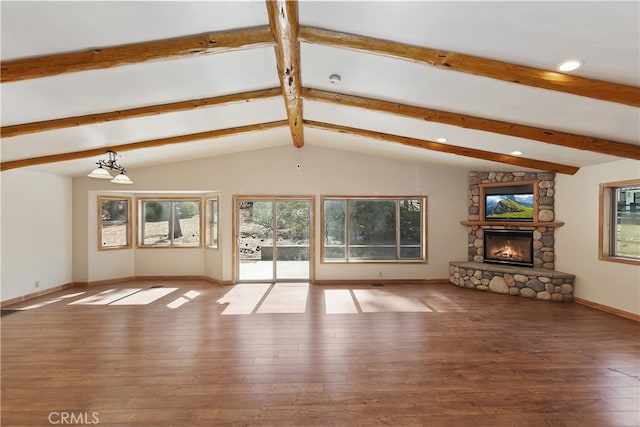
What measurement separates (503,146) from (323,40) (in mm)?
3818

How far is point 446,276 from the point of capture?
6.98 m

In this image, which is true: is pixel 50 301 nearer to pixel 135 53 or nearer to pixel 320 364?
pixel 135 53

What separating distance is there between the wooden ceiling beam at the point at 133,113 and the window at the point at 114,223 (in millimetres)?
3632

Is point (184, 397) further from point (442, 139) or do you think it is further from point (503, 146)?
point (503, 146)

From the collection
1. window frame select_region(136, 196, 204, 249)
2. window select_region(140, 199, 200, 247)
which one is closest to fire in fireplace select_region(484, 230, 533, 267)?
window frame select_region(136, 196, 204, 249)

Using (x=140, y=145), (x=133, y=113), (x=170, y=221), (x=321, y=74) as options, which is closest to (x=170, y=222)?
(x=170, y=221)

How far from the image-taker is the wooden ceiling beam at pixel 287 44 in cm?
239

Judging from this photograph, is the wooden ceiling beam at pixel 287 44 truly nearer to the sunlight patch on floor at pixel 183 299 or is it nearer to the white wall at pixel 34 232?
the sunlight patch on floor at pixel 183 299

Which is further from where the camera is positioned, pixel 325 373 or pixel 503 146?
pixel 503 146

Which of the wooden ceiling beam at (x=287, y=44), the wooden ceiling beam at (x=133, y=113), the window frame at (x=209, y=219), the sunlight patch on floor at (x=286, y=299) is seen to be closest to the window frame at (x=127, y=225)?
the window frame at (x=209, y=219)

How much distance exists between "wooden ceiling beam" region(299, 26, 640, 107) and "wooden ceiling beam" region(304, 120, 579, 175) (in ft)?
8.58

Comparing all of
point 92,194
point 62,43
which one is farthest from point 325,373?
point 92,194

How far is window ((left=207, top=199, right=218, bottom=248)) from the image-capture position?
287 inches

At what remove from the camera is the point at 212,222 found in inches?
290
